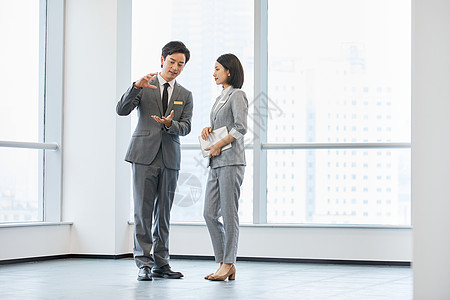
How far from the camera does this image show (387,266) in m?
5.14

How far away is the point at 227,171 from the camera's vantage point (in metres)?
4.16

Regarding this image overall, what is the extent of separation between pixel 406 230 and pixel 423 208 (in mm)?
2248

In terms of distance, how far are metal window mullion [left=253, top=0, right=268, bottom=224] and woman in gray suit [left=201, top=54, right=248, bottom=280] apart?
1362mm

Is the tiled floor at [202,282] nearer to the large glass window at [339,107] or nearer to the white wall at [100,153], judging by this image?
the white wall at [100,153]

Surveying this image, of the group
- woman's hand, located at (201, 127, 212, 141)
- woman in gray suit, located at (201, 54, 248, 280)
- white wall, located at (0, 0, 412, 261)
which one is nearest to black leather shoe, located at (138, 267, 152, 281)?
woman in gray suit, located at (201, 54, 248, 280)

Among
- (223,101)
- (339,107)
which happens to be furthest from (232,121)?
(339,107)

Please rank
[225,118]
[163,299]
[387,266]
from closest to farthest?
[163,299]
[225,118]
[387,266]

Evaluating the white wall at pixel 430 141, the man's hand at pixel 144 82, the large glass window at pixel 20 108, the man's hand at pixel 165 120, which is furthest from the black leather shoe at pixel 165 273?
the white wall at pixel 430 141

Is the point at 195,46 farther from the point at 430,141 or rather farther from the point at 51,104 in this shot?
the point at 430,141

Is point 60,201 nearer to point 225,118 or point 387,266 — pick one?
point 225,118

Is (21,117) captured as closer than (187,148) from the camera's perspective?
Yes

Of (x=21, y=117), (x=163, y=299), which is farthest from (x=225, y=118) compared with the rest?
(x=21, y=117)

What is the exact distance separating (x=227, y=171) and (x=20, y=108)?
2.30 m

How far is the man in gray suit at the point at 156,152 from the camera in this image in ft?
13.8
